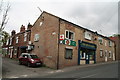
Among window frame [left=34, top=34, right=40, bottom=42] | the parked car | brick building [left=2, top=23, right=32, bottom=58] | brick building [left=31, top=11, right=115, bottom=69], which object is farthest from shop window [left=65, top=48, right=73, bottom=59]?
brick building [left=2, top=23, right=32, bottom=58]

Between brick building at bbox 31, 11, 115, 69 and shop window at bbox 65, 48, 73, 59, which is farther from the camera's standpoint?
shop window at bbox 65, 48, 73, 59

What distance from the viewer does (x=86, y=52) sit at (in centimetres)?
2134

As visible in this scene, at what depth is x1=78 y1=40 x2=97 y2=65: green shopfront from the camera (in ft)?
64.2

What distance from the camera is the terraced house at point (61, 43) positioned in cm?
1641

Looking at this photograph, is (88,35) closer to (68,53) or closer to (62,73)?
(68,53)

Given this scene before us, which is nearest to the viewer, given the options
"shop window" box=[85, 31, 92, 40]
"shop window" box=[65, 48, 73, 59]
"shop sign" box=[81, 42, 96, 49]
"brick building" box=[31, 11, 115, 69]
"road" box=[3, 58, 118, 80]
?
"road" box=[3, 58, 118, 80]

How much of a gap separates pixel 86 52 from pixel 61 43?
7087 mm

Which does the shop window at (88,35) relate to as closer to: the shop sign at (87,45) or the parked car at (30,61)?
the shop sign at (87,45)

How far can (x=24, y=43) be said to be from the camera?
79.6 ft

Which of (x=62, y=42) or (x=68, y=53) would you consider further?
(x=68, y=53)

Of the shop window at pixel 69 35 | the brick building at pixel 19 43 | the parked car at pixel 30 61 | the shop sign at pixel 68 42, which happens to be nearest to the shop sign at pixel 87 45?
the shop sign at pixel 68 42

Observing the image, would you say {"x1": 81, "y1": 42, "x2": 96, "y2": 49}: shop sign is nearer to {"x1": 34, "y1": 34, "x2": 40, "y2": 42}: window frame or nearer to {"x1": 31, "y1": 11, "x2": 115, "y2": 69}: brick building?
{"x1": 31, "y1": 11, "x2": 115, "y2": 69}: brick building

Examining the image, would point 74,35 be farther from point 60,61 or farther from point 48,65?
point 48,65

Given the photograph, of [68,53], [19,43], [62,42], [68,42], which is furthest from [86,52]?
[19,43]
